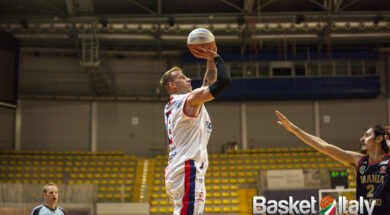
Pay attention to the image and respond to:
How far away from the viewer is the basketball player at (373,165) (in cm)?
407

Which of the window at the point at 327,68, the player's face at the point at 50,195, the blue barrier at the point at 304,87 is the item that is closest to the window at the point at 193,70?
the blue barrier at the point at 304,87

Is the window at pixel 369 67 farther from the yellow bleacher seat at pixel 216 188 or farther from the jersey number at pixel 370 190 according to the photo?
the jersey number at pixel 370 190

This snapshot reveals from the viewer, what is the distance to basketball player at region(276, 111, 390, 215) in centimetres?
407

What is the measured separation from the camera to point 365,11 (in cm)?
2092

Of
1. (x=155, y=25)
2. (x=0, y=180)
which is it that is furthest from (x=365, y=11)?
(x=0, y=180)

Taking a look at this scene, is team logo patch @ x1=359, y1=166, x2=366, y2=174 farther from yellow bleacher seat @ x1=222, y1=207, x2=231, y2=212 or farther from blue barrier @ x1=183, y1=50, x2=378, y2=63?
blue barrier @ x1=183, y1=50, x2=378, y2=63

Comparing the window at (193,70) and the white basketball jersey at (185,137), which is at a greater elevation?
the window at (193,70)

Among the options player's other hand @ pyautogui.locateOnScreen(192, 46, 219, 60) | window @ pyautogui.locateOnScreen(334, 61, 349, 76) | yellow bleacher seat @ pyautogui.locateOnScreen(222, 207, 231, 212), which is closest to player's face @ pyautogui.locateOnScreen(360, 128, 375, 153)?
player's other hand @ pyautogui.locateOnScreen(192, 46, 219, 60)

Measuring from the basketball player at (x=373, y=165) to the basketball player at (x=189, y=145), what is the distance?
39.8 inches

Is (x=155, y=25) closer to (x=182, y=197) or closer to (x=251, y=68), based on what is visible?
(x=251, y=68)

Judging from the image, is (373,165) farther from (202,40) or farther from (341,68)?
(341,68)

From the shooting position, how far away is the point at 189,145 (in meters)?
4.23

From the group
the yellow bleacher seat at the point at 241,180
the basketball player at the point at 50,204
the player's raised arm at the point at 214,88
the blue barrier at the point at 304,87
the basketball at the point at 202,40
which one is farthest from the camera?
the blue barrier at the point at 304,87

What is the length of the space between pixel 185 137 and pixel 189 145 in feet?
0.28
